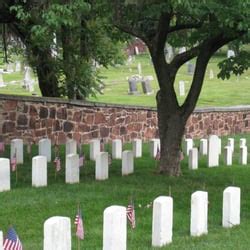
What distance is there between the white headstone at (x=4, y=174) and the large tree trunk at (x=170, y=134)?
3335 millimetres

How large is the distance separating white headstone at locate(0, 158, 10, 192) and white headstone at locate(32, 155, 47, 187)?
465 mm

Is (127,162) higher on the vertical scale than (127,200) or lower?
higher

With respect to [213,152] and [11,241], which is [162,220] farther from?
[213,152]

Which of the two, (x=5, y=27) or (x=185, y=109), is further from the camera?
(x=5, y=27)

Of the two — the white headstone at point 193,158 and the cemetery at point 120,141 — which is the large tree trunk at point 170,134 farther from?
the white headstone at point 193,158

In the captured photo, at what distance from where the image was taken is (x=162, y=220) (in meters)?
6.48

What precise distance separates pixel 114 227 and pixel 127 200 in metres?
3.60

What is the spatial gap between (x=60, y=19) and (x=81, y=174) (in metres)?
3.64

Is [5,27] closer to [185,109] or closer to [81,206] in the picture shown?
[185,109]

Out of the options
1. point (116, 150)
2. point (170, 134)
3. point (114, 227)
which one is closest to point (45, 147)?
point (116, 150)

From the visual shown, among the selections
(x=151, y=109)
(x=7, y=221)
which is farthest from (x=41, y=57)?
(x=7, y=221)

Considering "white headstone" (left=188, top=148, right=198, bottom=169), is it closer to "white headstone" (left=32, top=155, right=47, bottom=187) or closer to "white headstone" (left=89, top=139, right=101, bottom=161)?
"white headstone" (left=89, top=139, right=101, bottom=161)

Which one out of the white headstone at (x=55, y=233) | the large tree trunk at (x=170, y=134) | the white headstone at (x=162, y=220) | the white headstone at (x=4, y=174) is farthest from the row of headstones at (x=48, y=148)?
the white headstone at (x=55, y=233)

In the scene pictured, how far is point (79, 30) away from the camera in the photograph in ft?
52.8
